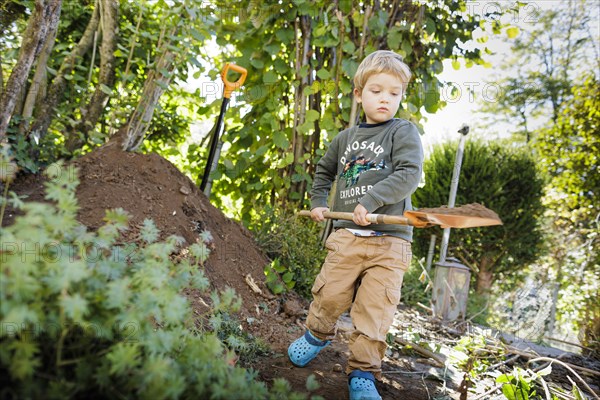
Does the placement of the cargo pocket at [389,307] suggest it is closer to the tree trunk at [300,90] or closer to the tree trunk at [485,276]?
the tree trunk at [300,90]

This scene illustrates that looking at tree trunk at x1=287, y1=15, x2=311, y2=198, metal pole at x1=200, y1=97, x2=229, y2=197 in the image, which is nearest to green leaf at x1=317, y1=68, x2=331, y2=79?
tree trunk at x1=287, y1=15, x2=311, y2=198

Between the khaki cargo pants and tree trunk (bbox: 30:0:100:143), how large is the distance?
1937 millimetres

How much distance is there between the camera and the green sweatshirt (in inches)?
70.0

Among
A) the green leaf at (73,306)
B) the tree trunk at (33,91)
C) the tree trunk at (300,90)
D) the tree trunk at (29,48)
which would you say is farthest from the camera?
the tree trunk at (300,90)

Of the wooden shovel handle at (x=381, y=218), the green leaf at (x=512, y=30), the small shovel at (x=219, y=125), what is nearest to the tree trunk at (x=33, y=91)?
the small shovel at (x=219, y=125)

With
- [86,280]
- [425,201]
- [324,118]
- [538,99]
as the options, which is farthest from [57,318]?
[538,99]

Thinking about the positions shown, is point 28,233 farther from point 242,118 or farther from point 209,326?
point 242,118

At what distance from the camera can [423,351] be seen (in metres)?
2.52

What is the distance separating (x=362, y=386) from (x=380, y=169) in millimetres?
886

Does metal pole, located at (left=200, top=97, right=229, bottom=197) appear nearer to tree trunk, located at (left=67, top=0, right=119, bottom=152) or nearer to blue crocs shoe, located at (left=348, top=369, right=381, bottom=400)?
tree trunk, located at (left=67, top=0, right=119, bottom=152)

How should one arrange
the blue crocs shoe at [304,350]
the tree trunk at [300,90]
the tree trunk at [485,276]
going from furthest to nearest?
the tree trunk at [485,276] < the tree trunk at [300,90] < the blue crocs shoe at [304,350]

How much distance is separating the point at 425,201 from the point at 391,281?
499 cm

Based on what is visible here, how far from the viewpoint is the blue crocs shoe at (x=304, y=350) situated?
194 cm

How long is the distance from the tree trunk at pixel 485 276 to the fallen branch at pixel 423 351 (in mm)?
4782
